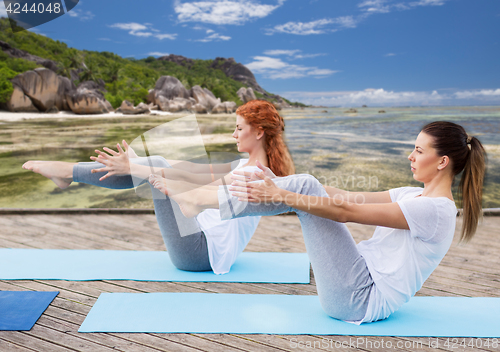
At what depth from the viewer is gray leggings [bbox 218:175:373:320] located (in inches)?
54.2

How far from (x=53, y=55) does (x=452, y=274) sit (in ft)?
114

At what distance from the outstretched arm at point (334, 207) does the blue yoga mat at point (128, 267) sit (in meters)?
0.92

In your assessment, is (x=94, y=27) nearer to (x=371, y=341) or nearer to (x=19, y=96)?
(x=19, y=96)

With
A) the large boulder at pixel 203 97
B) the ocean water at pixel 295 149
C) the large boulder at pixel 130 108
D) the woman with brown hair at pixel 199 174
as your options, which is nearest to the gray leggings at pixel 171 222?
the woman with brown hair at pixel 199 174

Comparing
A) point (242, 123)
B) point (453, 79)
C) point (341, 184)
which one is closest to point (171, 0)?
point (453, 79)

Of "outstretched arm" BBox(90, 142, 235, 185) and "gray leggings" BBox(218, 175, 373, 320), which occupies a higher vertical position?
"outstretched arm" BBox(90, 142, 235, 185)

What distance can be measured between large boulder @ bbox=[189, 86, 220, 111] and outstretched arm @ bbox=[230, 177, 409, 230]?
31574 millimetres

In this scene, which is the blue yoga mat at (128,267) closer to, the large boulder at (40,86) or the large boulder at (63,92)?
the large boulder at (40,86)

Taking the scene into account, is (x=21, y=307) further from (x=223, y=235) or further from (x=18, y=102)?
(x=18, y=102)

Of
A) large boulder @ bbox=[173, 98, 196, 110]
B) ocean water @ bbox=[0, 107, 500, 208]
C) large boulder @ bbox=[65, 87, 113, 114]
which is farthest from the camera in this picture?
large boulder @ bbox=[173, 98, 196, 110]

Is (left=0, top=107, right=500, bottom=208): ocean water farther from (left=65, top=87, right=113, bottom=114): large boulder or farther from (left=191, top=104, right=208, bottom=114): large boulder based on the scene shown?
(left=191, top=104, right=208, bottom=114): large boulder

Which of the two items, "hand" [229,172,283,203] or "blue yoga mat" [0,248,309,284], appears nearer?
"hand" [229,172,283,203]

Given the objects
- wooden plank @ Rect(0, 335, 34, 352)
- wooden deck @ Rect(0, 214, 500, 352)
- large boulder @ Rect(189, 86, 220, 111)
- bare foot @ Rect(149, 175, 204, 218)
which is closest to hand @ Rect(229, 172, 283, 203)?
bare foot @ Rect(149, 175, 204, 218)

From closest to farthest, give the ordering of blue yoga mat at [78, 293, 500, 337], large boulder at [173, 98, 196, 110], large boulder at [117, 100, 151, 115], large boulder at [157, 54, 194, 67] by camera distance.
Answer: blue yoga mat at [78, 293, 500, 337] → large boulder at [117, 100, 151, 115] → large boulder at [173, 98, 196, 110] → large boulder at [157, 54, 194, 67]
